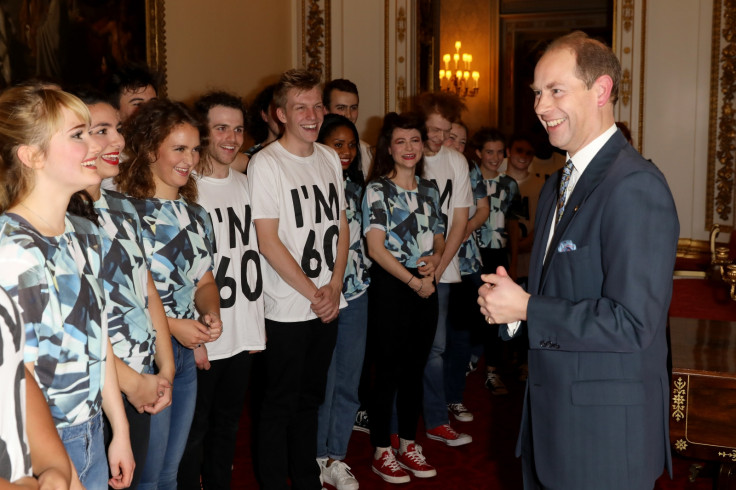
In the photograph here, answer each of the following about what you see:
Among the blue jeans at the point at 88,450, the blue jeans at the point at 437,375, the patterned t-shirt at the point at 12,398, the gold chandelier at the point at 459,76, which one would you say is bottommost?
the blue jeans at the point at 437,375

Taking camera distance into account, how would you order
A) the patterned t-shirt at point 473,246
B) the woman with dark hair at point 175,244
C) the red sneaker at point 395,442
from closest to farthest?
the woman with dark hair at point 175,244, the red sneaker at point 395,442, the patterned t-shirt at point 473,246

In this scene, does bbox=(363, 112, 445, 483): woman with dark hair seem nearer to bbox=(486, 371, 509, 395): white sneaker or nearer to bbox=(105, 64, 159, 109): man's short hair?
bbox=(105, 64, 159, 109): man's short hair

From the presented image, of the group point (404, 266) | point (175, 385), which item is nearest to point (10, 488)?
point (175, 385)

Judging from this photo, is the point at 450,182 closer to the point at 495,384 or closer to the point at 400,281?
the point at 400,281

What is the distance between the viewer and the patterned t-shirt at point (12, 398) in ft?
4.19

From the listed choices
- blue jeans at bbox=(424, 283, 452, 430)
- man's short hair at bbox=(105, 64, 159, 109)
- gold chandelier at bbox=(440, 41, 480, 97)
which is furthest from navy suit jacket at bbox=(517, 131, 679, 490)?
gold chandelier at bbox=(440, 41, 480, 97)

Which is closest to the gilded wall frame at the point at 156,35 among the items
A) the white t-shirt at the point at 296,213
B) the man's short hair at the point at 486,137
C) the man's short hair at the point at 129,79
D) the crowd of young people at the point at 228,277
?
the crowd of young people at the point at 228,277

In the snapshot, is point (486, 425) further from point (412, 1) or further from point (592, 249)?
point (412, 1)

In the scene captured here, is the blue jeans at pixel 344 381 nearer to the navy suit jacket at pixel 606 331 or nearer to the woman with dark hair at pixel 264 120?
the woman with dark hair at pixel 264 120

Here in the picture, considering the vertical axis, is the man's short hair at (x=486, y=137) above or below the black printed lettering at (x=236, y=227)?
above

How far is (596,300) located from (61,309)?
4.15ft

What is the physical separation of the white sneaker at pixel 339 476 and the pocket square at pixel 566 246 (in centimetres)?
222

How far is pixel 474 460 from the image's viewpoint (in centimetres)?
430

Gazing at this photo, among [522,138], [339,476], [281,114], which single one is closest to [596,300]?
[281,114]
